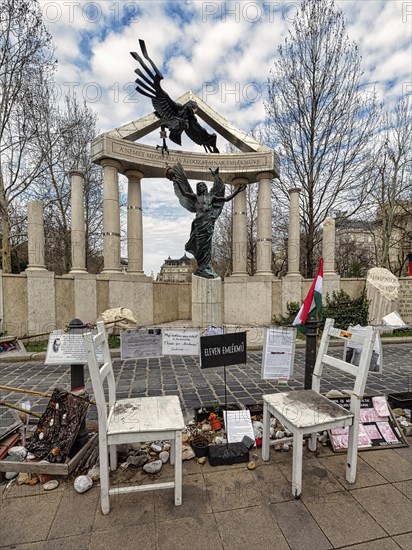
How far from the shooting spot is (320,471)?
256cm

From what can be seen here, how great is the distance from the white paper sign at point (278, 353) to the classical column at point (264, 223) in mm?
8749

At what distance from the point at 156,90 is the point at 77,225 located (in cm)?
526

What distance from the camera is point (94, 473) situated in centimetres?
246

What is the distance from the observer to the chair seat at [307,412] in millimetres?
2234

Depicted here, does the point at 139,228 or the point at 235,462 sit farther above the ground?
the point at 139,228

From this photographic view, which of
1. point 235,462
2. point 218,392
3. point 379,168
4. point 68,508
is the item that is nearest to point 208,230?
point 218,392

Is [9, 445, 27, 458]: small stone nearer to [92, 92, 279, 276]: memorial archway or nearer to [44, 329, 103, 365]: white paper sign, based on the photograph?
[44, 329, 103, 365]: white paper sign

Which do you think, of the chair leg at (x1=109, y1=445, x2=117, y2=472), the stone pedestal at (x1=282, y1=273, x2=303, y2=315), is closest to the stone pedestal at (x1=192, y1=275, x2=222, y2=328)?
the stone pedestal at (x1=282, y1=273, x2=303, y2=315)

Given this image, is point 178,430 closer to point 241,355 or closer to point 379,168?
point 241,355

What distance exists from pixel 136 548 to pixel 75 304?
868 cm

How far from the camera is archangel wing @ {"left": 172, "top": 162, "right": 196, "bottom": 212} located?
347 inches

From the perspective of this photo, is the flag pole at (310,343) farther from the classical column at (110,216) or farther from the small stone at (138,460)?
the classical column at (110,216)

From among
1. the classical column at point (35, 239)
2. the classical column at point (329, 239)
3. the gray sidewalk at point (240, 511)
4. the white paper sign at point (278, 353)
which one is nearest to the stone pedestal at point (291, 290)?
the classical column at point (329, 239)

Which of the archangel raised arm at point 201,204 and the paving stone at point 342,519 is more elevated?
the archangel raised arm at point 201,204
